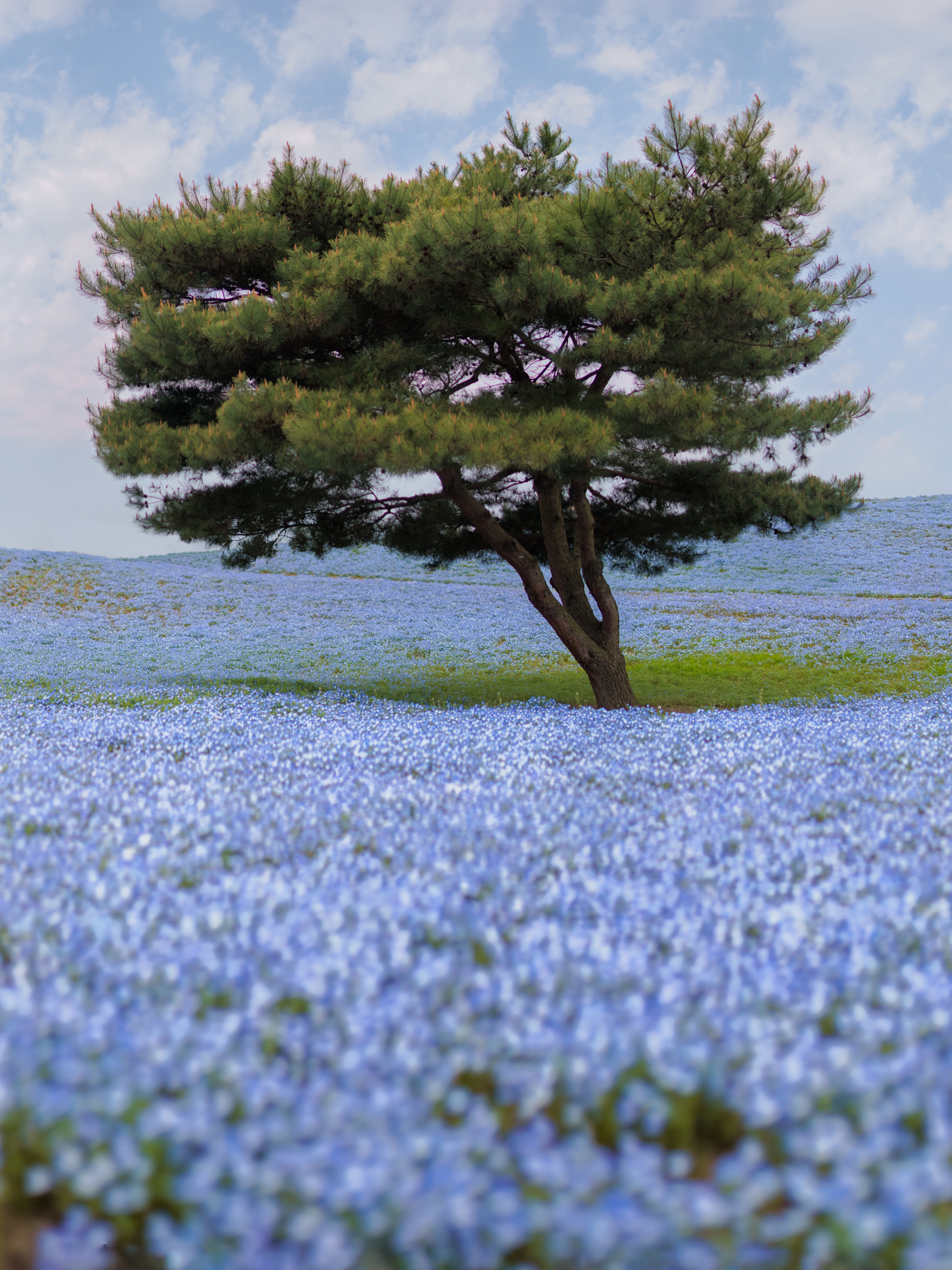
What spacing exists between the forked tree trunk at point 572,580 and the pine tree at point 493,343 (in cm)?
5

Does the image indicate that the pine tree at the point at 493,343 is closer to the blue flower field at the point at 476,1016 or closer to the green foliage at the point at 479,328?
the green foliage at the point at 479,328

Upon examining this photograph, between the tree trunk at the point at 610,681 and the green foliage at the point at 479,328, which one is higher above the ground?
the green foliage at the point at 479,328

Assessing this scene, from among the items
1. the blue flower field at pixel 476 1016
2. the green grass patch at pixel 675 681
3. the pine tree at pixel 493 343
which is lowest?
the green grass patch at pixel 675 681

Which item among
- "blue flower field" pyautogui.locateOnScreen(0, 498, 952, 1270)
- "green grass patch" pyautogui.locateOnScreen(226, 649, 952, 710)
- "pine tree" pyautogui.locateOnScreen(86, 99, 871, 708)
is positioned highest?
"pine tree" pyautogui.locateOnScreen(86, 99, 871, 708)

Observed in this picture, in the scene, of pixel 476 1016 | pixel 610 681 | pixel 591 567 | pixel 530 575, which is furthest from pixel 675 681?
pixel 476 1016

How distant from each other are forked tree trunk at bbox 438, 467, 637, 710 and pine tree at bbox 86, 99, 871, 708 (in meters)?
0.05

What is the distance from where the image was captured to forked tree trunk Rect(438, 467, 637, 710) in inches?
591

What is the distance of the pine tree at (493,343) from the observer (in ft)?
39.8

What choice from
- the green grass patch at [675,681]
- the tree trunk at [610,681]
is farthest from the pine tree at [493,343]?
the green grass patch at [675,681]

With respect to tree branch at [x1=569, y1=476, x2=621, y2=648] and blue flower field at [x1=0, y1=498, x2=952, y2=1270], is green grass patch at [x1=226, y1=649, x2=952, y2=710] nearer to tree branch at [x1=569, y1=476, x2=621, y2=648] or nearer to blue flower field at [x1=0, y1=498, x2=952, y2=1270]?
tree branch at [x1=569, y1=476, x2=621, y2=648]

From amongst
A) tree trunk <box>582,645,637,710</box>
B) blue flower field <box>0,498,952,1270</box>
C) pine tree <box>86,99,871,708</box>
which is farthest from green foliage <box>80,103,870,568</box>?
blue flower field <box>0,498,952,1270</box>

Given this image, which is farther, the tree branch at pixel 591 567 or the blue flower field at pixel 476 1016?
the tree branch at pixel 591 567

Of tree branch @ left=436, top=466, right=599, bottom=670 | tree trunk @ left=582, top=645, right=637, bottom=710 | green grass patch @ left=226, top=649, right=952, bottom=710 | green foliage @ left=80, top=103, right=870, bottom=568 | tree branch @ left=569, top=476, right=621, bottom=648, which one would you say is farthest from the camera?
green grass patch @ left=226, top=649, right=952, bottom=710

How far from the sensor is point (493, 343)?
14.8 m
